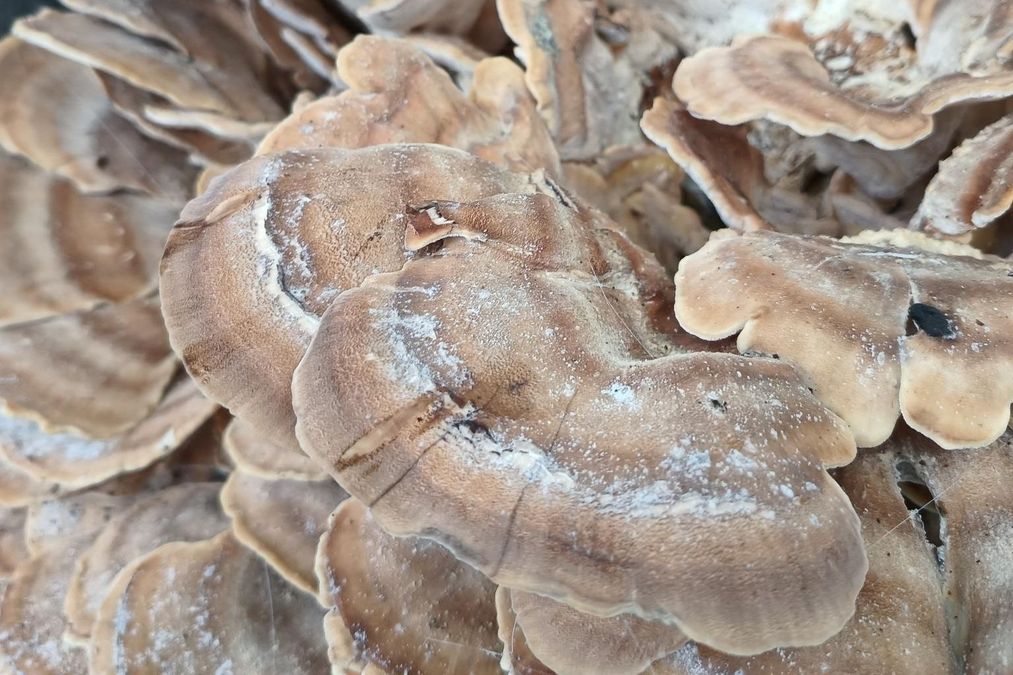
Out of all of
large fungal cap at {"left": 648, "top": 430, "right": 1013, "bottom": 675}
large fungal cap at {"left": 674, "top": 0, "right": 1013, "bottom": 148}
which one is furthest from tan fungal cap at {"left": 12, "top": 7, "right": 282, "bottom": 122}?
large fungal cap at {"left": 648, "top": 430, "right": 1013, "bottom": 675}

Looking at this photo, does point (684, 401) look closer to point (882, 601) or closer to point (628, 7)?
point (882, 601)

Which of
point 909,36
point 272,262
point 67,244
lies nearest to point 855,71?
point 909,36

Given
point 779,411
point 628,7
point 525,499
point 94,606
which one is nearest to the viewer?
point 525,499

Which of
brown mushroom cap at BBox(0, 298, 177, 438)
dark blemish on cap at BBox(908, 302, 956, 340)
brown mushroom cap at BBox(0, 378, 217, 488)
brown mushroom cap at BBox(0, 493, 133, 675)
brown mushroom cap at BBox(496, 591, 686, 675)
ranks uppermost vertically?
brown mushroom cap at BBox(0, 298, 177, 438)

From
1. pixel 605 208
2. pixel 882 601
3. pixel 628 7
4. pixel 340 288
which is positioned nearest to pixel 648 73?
pixel 628 7

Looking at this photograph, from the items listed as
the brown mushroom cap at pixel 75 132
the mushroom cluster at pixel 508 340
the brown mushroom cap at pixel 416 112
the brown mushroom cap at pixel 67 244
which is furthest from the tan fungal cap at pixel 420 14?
the brown mushroom cap at pixel 67 244

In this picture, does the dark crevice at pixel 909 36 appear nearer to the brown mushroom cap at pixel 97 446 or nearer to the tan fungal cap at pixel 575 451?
the tan fungal cap at pixel 575 451

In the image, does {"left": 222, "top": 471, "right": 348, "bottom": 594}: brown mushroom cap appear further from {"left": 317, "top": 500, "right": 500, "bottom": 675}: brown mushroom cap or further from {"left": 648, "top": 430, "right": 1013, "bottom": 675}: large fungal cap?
{"left": 648, "top": 430, "right": 1013, "bottom": 675}: large fungal cap
